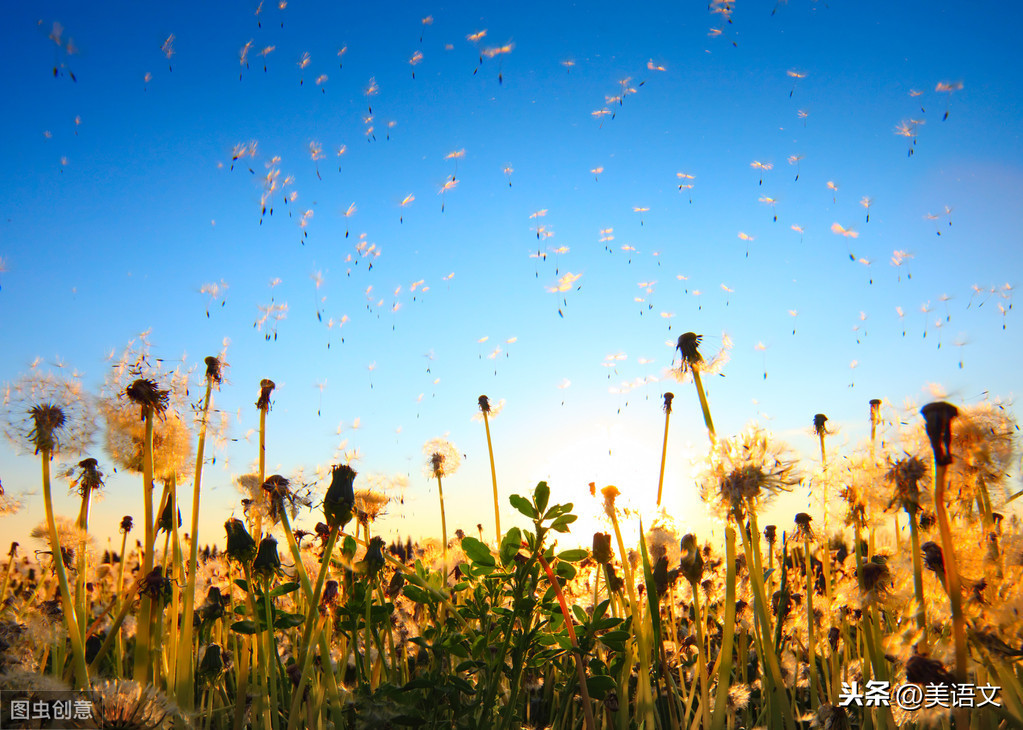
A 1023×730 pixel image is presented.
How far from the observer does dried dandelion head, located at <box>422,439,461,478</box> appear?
668 cm

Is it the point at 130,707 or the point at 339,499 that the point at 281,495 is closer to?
the point at 339,499

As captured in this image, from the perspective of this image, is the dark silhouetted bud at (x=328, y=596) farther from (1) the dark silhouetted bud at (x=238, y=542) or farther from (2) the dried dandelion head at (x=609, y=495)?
(2) the dried dandelion head at (x=609, y=495)

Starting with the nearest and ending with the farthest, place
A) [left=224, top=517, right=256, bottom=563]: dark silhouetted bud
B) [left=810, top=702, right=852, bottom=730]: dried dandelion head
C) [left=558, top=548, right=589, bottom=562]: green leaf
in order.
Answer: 1. [left=558, top=548, right=589, bottom=562]: green leaf
2. [left=224, top=517, right=256, bottom=563]: dark silhouetted bud
3. [left=810, top=702, right=852, bottom=730]: dried dandelion head

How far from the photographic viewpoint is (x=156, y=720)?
1894mm

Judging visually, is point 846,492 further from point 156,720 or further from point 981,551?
point 156,720

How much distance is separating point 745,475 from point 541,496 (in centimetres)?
83

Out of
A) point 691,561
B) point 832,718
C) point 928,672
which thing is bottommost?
point 832,718

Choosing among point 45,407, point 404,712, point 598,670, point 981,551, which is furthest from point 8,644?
point 981,551

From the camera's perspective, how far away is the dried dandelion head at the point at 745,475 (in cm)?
236

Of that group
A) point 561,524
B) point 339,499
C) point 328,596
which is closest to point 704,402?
point 561,524

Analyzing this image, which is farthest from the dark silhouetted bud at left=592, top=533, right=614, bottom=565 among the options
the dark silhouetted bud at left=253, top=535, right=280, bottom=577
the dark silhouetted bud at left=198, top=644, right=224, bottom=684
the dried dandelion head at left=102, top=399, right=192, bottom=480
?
the dried dandelion head at left=102, top=399, right=192, bottom=480

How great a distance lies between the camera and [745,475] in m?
2.37

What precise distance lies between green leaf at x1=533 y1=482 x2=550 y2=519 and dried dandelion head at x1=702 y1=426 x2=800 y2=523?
723mm

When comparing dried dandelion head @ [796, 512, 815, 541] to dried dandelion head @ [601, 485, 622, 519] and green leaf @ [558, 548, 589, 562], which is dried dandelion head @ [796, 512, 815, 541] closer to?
dried dandelion head @ [601, 485, 622, 519]
